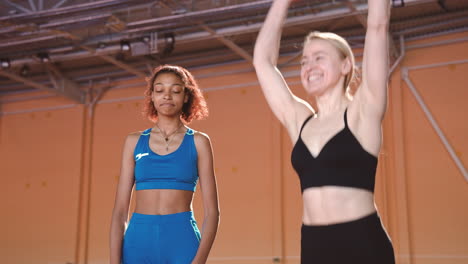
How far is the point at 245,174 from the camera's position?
30.4ft

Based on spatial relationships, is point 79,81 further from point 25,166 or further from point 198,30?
point 198,30

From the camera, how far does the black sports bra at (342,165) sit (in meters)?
2.04

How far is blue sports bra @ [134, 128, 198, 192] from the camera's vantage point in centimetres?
300

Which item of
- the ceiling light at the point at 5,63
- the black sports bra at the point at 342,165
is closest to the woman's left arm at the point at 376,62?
the black sports bra at the point at 342,165

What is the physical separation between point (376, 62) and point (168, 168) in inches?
52.3

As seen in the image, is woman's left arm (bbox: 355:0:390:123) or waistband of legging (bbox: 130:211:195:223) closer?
woman's left arm (bbox: 355:0:390:123)

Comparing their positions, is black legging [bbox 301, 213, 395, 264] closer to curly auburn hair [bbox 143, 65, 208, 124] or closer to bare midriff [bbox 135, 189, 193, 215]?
bare midriff [bbox 135, 189, 193, 215]

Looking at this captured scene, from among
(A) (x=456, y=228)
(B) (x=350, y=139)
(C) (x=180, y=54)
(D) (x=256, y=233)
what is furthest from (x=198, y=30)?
(B) (x=350, y=139)

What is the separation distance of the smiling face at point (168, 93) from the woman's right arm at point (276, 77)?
845 millimetres

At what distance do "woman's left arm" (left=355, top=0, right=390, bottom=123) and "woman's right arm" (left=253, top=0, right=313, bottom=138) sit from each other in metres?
0.32

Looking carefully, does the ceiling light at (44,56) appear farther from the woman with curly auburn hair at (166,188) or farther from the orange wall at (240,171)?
the woman with curly auburn hair at (166,188)

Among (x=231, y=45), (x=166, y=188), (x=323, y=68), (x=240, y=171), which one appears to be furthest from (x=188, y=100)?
(x=240, y=171)

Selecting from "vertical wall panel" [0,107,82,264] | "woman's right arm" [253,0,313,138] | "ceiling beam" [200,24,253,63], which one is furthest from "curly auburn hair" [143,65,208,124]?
"vertical wall panel" [0,107,82,264]

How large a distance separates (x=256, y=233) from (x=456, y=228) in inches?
112
